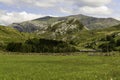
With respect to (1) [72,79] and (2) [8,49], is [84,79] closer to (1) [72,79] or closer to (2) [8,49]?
(1) [72,79]

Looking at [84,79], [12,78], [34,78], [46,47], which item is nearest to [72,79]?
[84,79]

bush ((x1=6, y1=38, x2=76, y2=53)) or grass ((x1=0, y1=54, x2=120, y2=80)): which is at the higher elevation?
bush ((x1=6, y1=38, x2=76, y2=53))

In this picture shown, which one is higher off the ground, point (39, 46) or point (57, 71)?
point (39, 46)

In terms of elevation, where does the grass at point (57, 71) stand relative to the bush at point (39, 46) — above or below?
below

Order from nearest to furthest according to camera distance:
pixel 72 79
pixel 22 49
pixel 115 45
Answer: pixel 72 79
pixel 22 49
pixel 115 45

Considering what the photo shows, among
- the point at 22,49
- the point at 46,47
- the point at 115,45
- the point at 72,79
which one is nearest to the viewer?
the point at 72,79

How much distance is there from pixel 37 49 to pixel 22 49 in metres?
9.67

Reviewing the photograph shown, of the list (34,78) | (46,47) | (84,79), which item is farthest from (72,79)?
(46,47)

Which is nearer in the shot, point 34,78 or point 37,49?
point 34,78

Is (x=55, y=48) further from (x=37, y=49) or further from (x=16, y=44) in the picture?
(x=16, y=44)

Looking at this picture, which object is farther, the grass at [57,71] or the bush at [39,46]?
the bush at [39,46]

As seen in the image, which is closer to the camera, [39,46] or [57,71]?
[57,71]

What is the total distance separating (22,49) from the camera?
144m

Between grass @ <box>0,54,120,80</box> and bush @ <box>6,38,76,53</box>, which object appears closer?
grass @ <box>0,54,120,80</box>
